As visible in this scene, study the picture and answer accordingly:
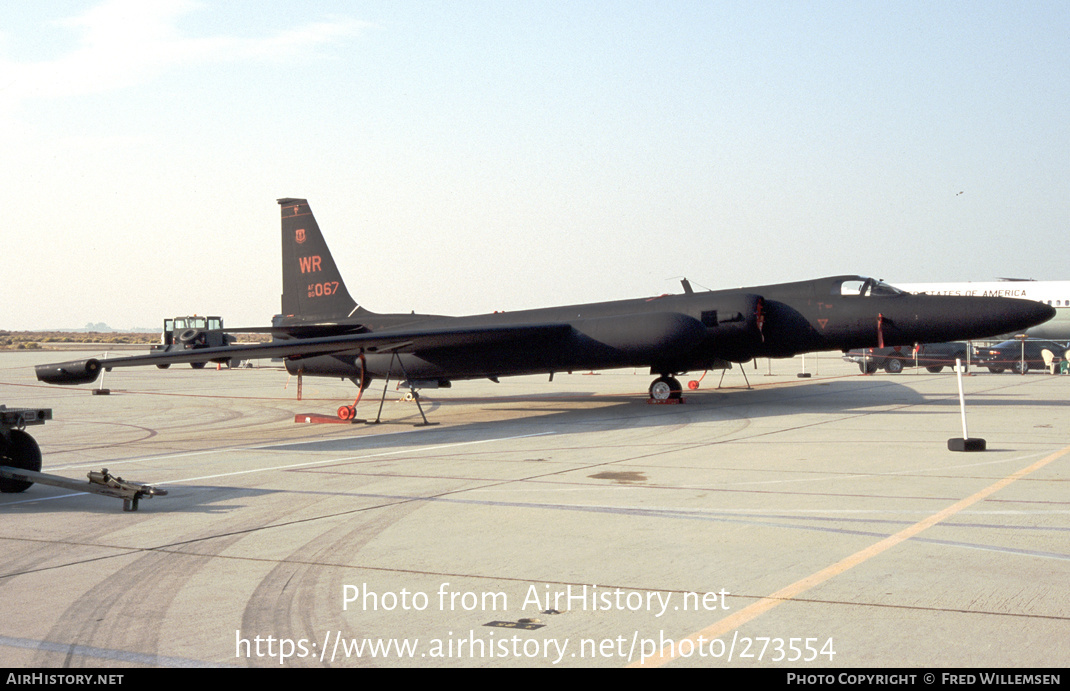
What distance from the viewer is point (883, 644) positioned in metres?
4.44

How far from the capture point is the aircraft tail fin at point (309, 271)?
21.9 m

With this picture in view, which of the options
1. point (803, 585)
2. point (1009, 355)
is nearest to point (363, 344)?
point (803, 585)

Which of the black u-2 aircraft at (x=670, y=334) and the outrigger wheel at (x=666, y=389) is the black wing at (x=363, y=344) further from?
the outrigger wheel at (x=666, y=389)

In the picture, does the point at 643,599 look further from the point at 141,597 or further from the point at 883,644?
the point at 141,597

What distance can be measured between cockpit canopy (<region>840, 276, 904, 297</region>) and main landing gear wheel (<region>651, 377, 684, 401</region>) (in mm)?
4287

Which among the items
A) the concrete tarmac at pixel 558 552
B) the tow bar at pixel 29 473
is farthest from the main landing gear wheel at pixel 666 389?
the tow bar at pixel 29 473

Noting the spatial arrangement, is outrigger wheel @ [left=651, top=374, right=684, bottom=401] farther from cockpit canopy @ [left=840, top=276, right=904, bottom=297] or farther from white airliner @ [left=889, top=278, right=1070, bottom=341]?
white airliner @ [left=889, top=278, right=1070, bottom=341]

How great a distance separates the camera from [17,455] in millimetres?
9492

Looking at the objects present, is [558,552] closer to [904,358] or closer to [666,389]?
[666,389]

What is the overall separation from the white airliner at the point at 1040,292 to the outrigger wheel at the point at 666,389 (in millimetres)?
22754

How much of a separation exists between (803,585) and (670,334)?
12.3 m

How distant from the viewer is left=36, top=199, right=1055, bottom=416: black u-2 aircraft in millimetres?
17125
